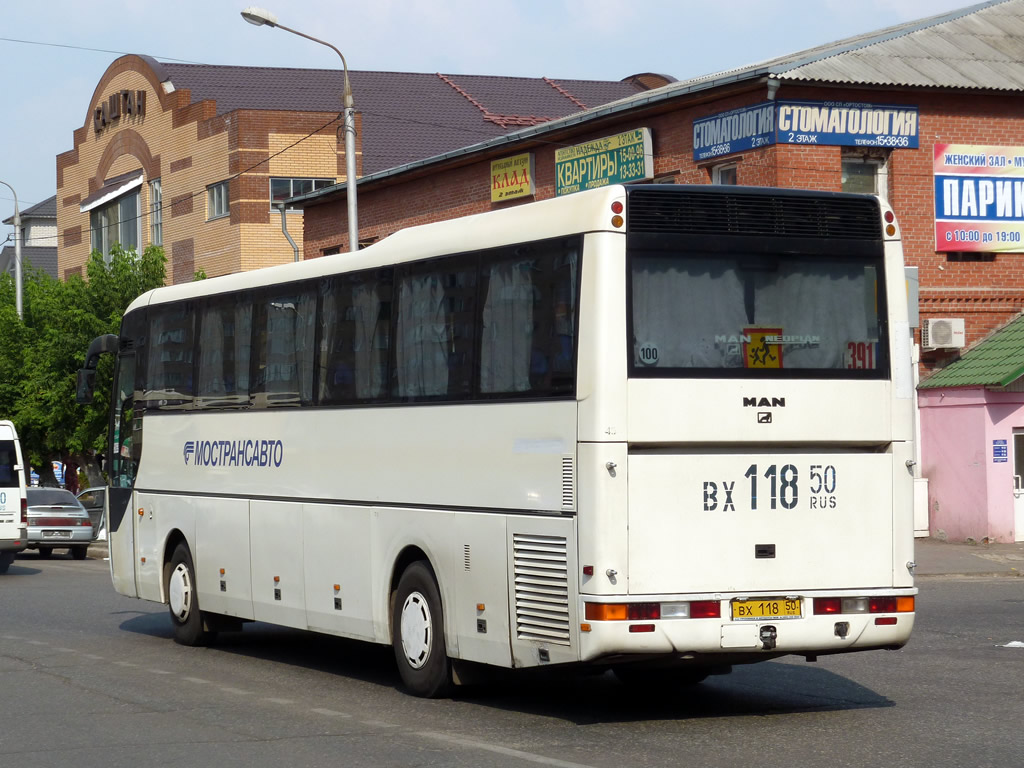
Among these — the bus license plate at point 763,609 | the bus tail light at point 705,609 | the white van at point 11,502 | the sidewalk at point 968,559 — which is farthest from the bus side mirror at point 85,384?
the white van at point 11,502

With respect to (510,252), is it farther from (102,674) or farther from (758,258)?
(102,674)

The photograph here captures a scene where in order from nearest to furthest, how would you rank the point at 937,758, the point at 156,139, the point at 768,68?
the point at 937,758 < the point at 768,68 < the point at 156,139

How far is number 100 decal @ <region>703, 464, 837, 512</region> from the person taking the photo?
10117mm

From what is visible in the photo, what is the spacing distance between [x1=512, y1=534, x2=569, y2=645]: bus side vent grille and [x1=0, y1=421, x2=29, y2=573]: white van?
1895 centimetres

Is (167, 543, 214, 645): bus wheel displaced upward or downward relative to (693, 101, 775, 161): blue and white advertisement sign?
downward

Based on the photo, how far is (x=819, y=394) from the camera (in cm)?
1039

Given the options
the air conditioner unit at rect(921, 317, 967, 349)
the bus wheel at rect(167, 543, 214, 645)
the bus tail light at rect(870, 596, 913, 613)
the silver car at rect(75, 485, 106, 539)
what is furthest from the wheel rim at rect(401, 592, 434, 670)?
the silver car at rect(75, 485, 106, 539)

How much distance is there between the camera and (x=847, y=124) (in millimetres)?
27781

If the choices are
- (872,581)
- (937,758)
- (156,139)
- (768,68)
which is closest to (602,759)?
(937,758)

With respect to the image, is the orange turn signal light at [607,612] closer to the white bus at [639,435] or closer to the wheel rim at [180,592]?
the white bus at [639,435]

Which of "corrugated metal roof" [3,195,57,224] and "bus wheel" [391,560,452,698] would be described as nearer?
"bus wheel" [391,560,452,698]

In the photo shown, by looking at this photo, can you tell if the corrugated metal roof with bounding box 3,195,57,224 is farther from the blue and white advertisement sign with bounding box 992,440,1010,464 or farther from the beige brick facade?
the blue and white advertisement sign with bounding box 992,440,1010,464

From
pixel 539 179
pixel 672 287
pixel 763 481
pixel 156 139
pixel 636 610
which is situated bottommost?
pixel 636 610

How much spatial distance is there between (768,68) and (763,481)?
1764 centimetres
